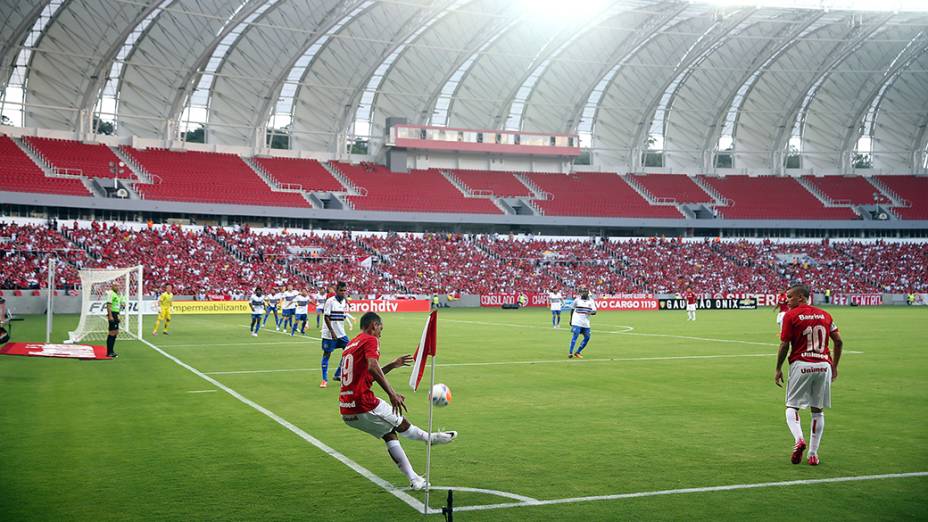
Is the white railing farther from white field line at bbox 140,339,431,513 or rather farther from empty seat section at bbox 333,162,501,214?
white field line at bbox 140,339,431,513

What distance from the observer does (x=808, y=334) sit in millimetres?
10781

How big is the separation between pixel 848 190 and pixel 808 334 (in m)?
86.3

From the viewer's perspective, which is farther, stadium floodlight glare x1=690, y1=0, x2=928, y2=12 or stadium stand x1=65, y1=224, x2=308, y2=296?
stadium floodlight glare x1=690, y1=0, x2=928, y2=12

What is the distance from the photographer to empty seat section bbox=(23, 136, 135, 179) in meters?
64.8

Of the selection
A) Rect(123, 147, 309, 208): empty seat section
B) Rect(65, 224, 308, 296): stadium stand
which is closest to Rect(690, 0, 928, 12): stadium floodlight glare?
Rect(65, 224, 308, 296): stadium stand

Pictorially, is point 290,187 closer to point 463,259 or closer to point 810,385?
point 463,259

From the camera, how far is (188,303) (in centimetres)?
5175

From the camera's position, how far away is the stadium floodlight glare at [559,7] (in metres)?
58.6

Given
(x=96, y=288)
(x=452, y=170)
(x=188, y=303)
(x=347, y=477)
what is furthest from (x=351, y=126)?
(x=347, y=477)

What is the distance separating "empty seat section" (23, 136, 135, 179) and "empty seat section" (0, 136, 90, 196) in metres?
1.66

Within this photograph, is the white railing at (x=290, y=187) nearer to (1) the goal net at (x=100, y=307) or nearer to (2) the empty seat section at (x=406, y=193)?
(2) the empty seat section at (x=406, y=193)

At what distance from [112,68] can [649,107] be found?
158ft

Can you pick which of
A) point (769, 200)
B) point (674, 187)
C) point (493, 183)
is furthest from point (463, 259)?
point (769, 200)

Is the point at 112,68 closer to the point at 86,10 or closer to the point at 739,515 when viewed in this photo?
the point at 86,10
